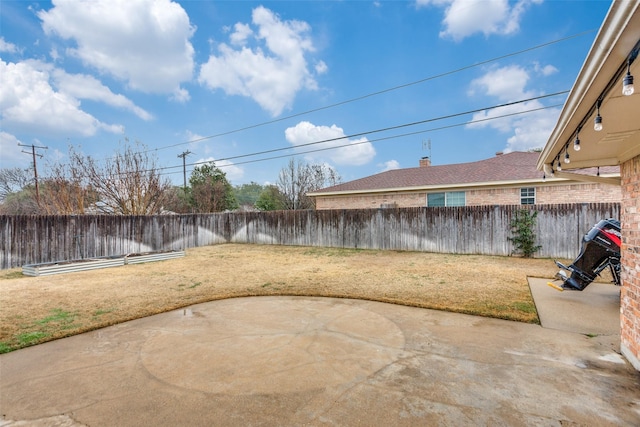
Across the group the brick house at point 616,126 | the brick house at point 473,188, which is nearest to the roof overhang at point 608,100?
the brick house at point 616,126

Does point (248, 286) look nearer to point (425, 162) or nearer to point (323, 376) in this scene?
point (323, 376)

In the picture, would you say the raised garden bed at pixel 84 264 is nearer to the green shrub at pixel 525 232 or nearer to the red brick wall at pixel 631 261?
the red brick wall at pixel 631 261

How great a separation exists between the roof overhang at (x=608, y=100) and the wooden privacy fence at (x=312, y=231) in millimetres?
7458

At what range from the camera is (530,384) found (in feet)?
8.04

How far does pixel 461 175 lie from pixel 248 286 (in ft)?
37.7

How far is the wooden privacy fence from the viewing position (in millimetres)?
9172

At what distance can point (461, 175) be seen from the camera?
45.4 feet

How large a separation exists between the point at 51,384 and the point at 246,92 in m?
15.6

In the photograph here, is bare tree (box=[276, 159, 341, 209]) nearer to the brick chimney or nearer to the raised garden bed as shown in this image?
the brick chimney

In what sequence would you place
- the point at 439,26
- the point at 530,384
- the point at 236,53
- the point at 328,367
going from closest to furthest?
the point at 530,384 → the point at 328,367 → the point at 439,26 → the point at 236,53

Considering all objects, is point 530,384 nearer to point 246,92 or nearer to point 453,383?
point 453,383

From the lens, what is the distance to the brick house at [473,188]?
11.2 meters

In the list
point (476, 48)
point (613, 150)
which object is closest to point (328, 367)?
point (613, 150)

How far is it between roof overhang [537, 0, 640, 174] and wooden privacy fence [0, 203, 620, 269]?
746 cm
